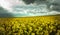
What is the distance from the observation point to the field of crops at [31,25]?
1.93m

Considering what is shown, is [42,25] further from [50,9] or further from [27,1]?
[27,1]

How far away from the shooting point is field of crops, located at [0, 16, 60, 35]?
1.93 meters

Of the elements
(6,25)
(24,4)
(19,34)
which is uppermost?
(24,4)

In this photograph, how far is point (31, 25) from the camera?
1.97 metres

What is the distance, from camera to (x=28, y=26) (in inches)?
77.1

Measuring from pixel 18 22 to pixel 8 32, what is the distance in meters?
0.18

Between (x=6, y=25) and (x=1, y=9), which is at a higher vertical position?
(x=1, y=9)

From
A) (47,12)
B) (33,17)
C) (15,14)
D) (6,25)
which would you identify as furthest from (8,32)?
(47,12)

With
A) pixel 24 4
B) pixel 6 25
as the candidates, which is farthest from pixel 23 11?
pixel 6 25

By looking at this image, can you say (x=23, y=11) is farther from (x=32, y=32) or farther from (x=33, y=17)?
(x=32, y=32)

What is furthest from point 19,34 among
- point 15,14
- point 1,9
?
point 1,9

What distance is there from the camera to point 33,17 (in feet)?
6.50

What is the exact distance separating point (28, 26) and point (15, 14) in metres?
0.23

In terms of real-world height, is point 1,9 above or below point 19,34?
above
